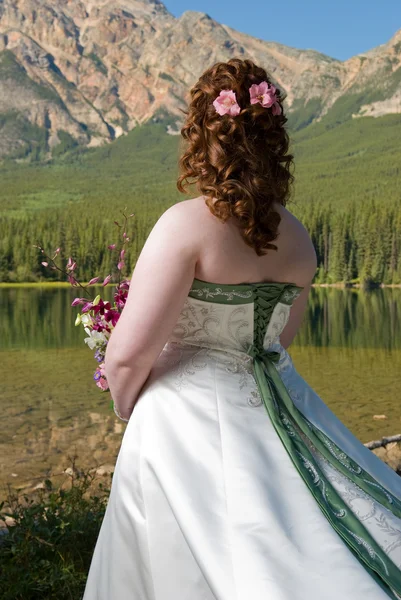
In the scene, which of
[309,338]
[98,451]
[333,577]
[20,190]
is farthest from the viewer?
[20,190]

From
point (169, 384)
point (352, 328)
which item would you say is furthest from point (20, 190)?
point (169, 384)

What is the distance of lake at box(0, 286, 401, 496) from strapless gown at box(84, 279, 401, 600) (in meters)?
2.68

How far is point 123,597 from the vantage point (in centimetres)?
183

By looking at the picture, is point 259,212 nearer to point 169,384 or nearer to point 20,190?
point 169,384

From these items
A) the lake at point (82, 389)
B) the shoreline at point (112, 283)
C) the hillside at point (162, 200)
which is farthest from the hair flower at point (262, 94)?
the shoreline at point (112, 283)

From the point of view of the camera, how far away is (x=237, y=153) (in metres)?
1.86

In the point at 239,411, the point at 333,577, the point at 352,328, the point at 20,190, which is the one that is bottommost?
the point at 352,328

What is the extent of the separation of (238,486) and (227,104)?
0.95 meters

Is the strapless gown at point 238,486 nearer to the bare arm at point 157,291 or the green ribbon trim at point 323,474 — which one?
the green ribbon trim at point 323,474

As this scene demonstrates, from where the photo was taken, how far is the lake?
8.21m

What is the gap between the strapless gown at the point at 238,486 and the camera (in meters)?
1.63

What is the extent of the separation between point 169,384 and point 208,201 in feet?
1.66

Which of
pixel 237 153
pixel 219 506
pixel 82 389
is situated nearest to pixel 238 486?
pixel 219 506

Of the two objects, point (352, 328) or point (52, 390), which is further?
point (352, 328)
